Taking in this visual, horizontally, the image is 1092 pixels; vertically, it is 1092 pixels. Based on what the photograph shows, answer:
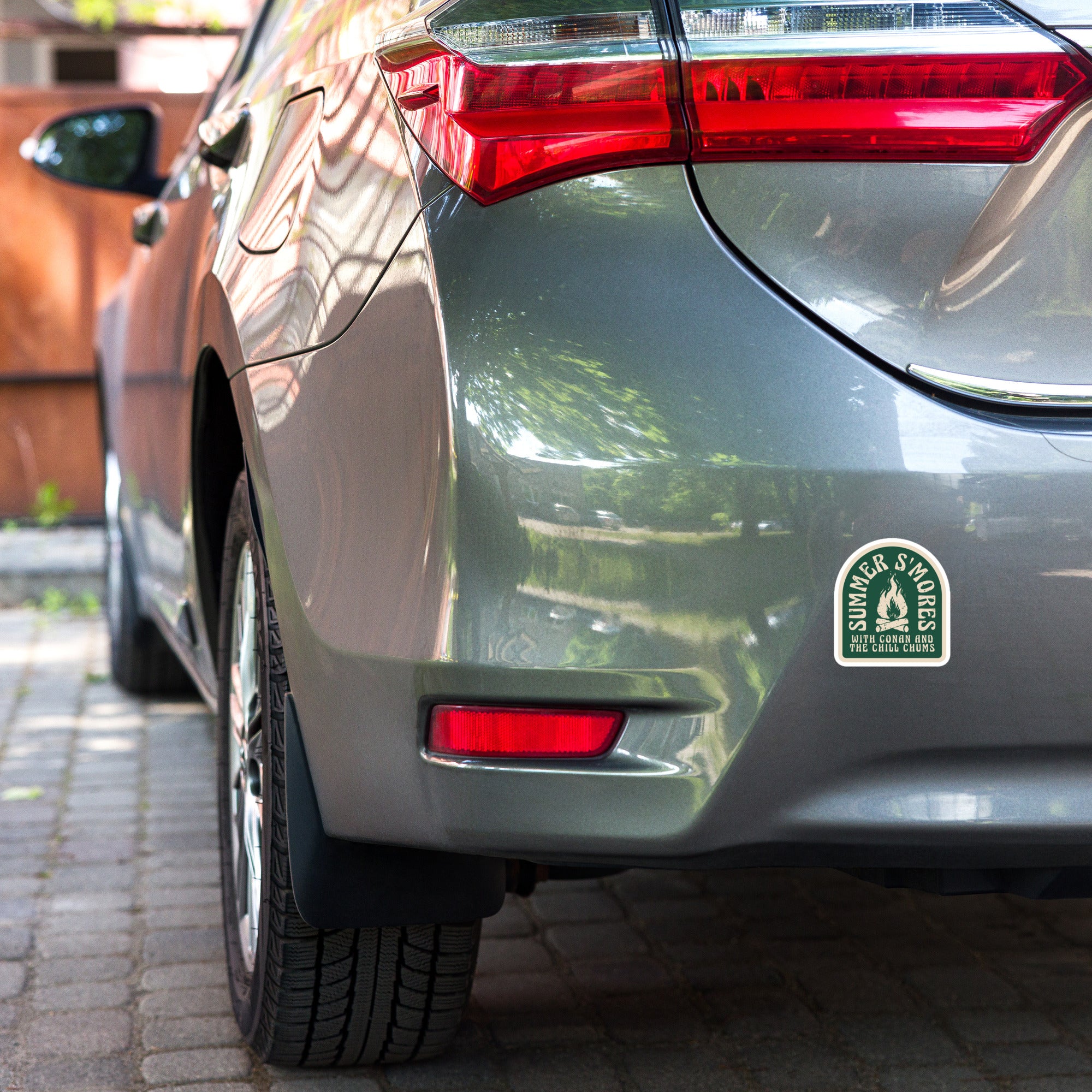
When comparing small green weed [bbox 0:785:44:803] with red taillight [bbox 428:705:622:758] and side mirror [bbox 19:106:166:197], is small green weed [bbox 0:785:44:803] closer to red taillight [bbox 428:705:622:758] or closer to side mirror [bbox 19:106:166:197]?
side mirror [bbox 19:106:166:197]

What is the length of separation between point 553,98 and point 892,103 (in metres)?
0.34

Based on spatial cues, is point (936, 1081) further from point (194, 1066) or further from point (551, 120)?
point (551, 120)

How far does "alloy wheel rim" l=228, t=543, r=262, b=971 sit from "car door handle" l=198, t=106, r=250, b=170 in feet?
2.02

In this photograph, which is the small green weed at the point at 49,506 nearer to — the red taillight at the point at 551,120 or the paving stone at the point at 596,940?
the paving stone at the point at 596,940

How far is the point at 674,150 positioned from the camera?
1.49m

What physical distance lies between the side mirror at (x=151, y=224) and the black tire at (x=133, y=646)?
1.16 m

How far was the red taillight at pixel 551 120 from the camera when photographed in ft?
4.86

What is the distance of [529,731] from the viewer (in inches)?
60.2

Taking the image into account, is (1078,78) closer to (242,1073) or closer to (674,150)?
(674,150)

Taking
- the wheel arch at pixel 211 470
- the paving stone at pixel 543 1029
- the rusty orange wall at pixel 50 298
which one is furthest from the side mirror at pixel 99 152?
the rusty orange wall at pixel 50 298

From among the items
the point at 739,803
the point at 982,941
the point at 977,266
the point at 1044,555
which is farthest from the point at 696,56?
the point at 982,941

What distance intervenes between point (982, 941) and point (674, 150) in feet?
6.02

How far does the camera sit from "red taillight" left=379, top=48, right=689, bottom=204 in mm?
1482

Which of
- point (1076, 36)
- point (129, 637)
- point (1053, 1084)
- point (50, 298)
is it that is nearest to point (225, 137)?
point (1076, 36)
